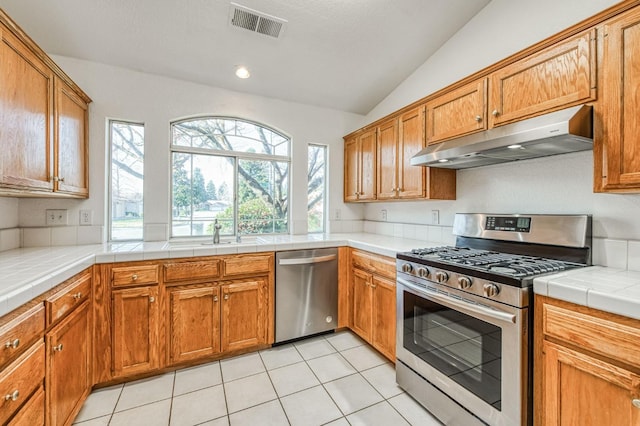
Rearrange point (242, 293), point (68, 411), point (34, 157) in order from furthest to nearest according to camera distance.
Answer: point (242, 293), point (34, 157), point (68, 411)

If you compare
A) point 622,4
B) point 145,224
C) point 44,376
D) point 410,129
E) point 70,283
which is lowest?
point 44,376

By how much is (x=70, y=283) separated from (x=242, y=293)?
114cm

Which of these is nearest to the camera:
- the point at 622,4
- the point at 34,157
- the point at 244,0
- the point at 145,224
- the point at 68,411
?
the point at 622,4

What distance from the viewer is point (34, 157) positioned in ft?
5.64

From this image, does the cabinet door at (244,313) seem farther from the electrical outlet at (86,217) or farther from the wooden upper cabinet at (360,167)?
the wooden upper cabinet at (360,167)

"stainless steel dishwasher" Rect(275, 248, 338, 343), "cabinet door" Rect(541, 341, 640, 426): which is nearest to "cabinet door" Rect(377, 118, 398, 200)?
"stainless steel dishwasher" Rect(275, 248, 338, 343)

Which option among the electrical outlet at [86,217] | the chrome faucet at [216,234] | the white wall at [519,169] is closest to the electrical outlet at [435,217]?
the white wall at [519,169]

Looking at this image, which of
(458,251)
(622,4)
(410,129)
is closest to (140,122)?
A: (410,129)

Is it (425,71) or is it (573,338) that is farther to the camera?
(425,71)

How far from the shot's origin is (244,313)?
7.98 ft

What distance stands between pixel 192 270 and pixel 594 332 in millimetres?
2357

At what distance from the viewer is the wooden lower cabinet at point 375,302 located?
2258mm

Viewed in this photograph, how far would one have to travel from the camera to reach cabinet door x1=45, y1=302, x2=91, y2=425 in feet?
4.59

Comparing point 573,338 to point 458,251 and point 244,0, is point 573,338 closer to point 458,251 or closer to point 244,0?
point 458,251
